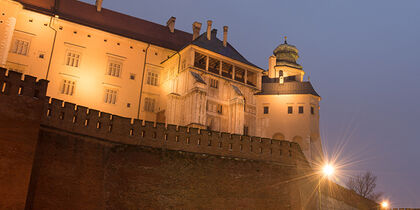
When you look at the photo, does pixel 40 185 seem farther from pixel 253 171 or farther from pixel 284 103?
pixel 284 103

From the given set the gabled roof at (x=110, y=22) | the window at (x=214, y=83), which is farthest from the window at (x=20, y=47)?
the window at (x=214, y=83)

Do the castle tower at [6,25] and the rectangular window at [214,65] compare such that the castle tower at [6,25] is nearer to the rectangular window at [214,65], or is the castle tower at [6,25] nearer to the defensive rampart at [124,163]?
the defensive rampart at [124,163]

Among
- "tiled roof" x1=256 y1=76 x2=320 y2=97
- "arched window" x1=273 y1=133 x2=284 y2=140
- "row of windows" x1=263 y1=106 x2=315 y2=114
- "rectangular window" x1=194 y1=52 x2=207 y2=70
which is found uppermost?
"rectangular window" x1=194 y1=52 x2=207 y2=70

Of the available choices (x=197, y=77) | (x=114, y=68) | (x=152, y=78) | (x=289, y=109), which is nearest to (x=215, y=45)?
(x=197, y=77)

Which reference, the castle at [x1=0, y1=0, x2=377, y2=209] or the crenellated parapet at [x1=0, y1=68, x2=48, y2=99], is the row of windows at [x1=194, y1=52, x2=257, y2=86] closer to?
the castle at [x1=0, y1=0, x2=377, y2=209]

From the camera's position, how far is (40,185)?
17281 mm

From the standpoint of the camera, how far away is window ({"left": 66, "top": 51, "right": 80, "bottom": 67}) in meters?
35.8

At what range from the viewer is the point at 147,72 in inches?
1556

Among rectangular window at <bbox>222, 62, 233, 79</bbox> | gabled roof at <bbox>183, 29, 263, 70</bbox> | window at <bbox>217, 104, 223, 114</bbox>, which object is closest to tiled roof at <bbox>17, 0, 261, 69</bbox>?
gabled roof at <bbox>183, 29, 263, 70</bbox>

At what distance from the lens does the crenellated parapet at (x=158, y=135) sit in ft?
64.1

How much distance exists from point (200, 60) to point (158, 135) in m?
18.7

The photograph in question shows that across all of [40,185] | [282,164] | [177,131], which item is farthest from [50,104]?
[282,164]

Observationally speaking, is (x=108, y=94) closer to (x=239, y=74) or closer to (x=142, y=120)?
(x=239, y=74)

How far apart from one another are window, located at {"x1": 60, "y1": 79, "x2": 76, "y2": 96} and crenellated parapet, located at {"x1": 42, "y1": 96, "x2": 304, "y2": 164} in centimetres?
1432
